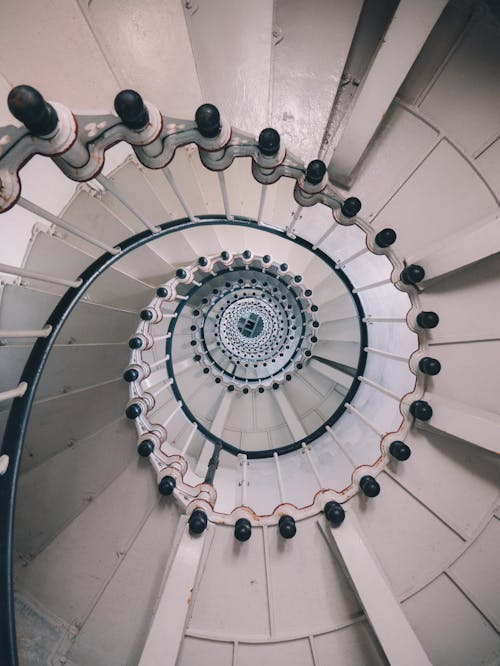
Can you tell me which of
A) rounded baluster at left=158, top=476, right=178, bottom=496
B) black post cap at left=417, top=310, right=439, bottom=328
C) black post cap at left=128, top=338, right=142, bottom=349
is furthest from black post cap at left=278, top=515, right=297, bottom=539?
black post cap at left=128, top=338, right=142, bottom=349

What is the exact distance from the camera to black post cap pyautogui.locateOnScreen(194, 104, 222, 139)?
5.10ft

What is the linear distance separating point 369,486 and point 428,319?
179 cm

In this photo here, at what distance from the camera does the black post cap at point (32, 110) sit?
1.11 metres

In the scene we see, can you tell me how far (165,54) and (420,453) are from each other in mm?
3923

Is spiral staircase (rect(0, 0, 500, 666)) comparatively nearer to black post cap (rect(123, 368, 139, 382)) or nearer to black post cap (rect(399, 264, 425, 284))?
black post cap (rect(399, 264, 425, 284))

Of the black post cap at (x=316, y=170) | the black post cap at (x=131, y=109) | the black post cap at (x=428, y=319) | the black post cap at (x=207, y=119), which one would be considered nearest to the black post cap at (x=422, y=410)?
the black post cap at (x=428, y=319)

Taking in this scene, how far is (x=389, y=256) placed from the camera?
2.61 meters

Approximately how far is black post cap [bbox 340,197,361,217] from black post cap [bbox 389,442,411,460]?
2.31 m

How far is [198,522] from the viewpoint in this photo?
2863 millimetres

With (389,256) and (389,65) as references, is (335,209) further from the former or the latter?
(389,65)

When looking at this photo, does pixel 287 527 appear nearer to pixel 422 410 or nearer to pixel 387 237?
pixel 422 410

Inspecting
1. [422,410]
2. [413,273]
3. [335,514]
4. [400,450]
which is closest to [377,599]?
[335,514]

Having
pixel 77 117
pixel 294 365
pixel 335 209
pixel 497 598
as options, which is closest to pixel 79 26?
pixel 77 117

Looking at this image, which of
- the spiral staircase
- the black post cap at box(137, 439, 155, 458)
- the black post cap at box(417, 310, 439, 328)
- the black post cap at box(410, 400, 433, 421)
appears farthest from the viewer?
the black post cap at box(137, 439, 155, 458)
